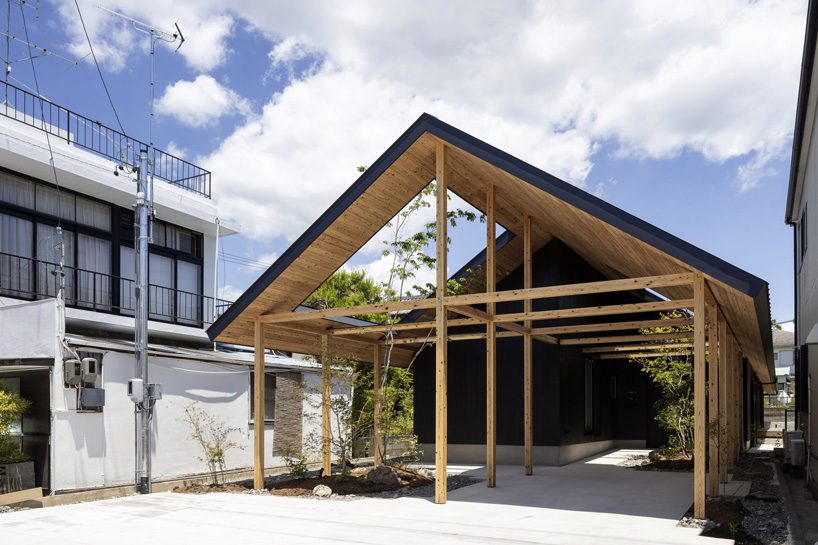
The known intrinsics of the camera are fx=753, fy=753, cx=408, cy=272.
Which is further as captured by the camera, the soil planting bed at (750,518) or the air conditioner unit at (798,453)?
the air conditioner unit at (798,453)

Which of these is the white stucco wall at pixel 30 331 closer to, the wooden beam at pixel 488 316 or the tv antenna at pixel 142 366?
the tv antenna at pixel 142 366

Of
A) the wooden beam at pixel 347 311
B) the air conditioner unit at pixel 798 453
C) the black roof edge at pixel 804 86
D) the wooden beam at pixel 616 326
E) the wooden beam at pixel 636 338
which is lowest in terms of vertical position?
the air conditioner unit at pixel 798 453

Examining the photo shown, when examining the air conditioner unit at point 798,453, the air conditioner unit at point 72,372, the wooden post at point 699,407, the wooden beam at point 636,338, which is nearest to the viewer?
the wooden post at point 699,407

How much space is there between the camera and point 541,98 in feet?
38.3

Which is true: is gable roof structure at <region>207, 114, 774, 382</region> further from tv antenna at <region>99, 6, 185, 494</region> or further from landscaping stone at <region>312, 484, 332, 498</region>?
landscaping stone at <region>312, 484, 332, 498</region>

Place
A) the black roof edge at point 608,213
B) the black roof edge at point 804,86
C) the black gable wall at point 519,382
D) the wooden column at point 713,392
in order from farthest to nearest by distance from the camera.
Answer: the black gable wall at point 519,382
the wooden column at point 713,392
the black roof edge at point 804,86
the black roof edge at point 608,213

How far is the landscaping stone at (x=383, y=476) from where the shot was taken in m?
12.4

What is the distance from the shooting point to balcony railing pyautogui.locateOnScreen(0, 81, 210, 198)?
1583cm

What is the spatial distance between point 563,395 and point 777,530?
8.00 metres

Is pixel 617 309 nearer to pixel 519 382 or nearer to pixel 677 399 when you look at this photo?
pixel 677 399

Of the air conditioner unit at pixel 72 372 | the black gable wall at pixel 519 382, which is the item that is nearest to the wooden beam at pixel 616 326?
the black gable wall at pixel 519 382

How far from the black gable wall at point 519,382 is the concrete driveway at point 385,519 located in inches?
151

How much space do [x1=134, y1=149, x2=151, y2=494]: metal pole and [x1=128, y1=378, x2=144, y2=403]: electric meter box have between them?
0.07 m

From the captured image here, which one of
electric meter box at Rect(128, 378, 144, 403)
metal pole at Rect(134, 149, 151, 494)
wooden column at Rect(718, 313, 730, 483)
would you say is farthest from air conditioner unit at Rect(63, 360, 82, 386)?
wooden column at Rect(718, 313, 730, 483)
